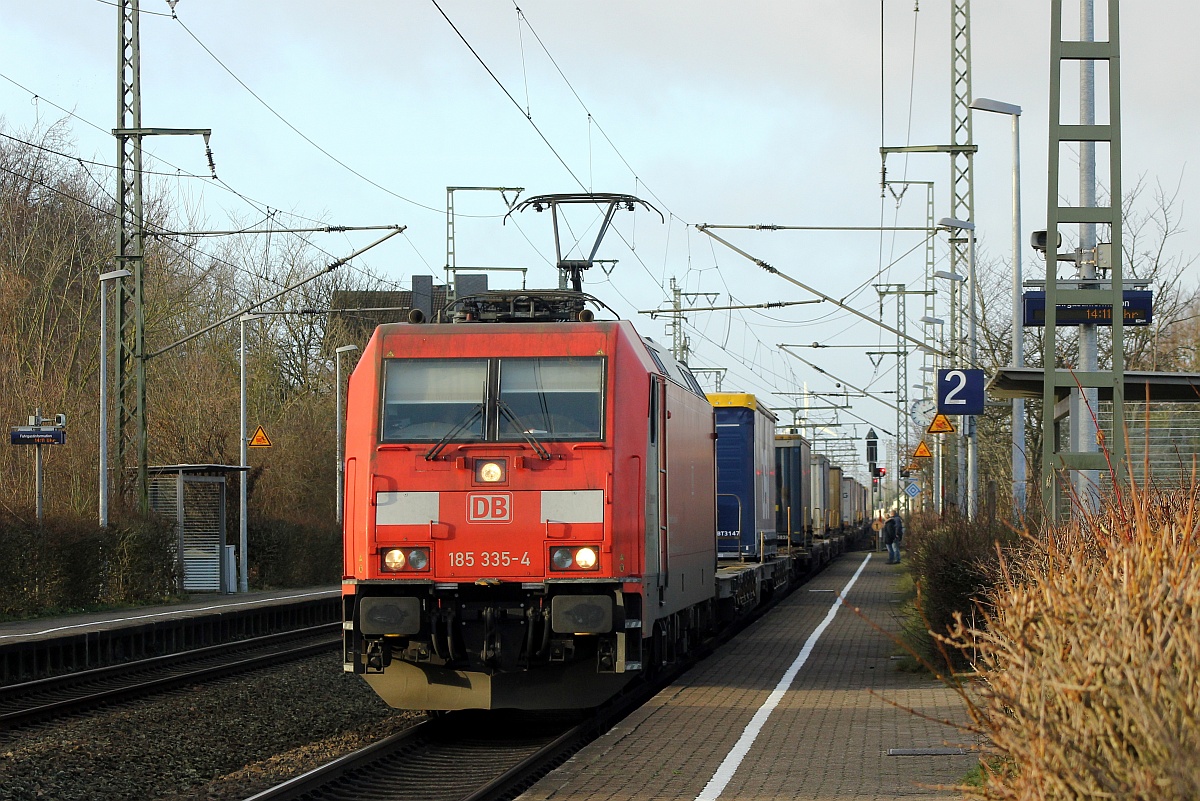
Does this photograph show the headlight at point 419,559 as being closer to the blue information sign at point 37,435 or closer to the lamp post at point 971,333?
the blue information sign at point 37,435

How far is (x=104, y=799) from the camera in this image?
9602 millimetres

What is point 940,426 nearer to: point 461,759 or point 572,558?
point 572,558

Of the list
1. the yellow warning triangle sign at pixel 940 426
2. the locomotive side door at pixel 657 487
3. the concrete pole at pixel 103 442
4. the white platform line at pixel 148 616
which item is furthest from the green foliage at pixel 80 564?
the yellow warning triangle sign at pixel 940 426

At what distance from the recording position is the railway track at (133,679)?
13.2 metres

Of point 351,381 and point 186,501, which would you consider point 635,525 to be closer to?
point 351,381

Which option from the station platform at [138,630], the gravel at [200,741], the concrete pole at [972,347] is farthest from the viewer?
→ the concrete pole at [972,347]

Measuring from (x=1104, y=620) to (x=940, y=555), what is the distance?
1056cm

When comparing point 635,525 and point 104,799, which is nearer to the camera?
point 104,799

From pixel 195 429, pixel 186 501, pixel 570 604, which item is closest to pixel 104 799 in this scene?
pixel 570 604

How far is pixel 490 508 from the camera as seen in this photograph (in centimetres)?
1105

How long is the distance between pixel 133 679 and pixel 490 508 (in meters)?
7.11

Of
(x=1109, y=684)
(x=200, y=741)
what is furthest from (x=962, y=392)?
(x=1109, y=684)

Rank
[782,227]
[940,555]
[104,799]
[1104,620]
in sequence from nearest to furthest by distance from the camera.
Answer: [1104,620] < [104,799] < [940,555] < [782,227]

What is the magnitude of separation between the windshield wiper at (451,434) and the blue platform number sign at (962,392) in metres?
11.1
